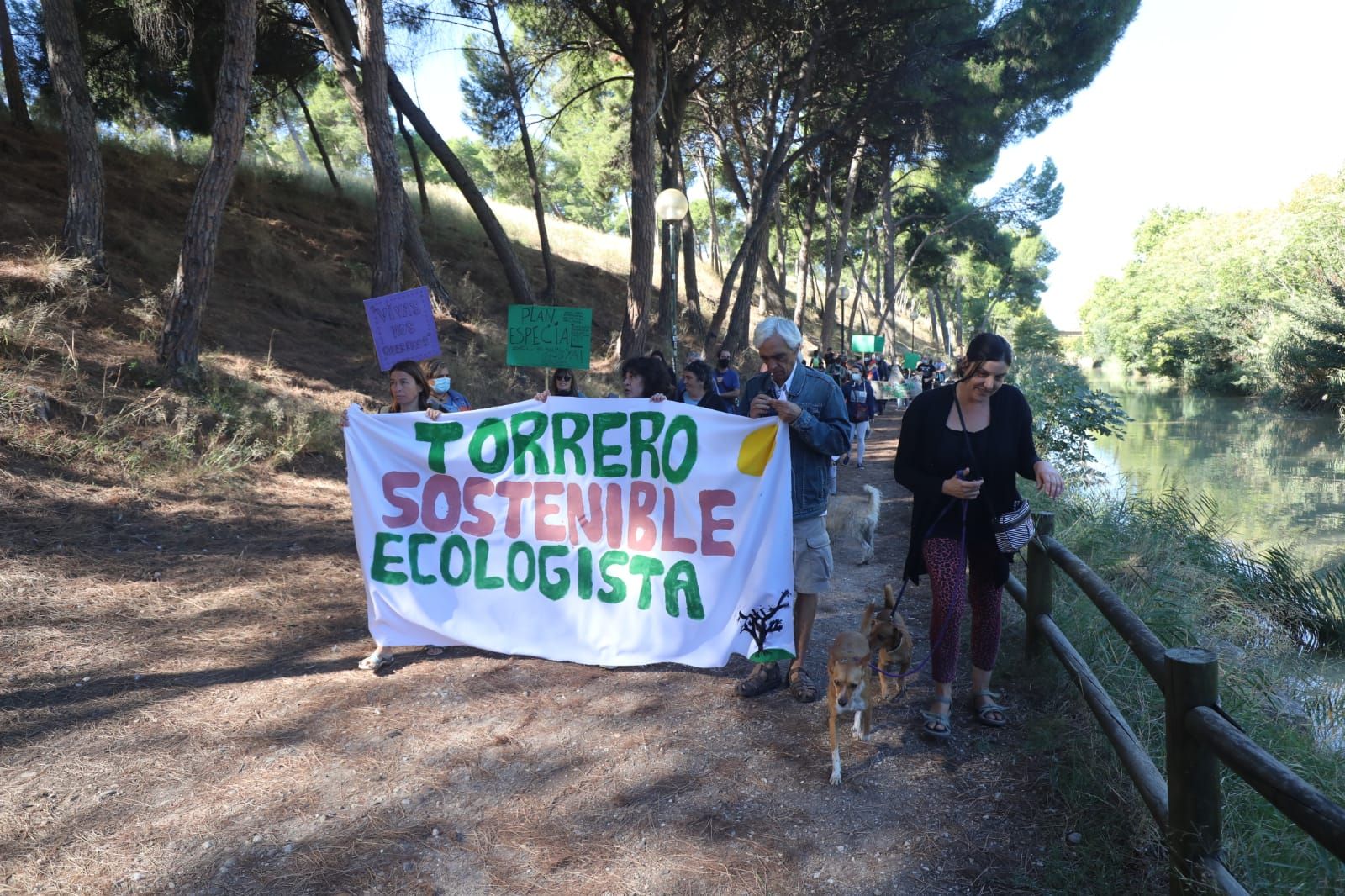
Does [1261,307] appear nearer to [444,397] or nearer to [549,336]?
[549,336]

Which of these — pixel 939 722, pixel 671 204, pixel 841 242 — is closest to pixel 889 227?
pixel 841 242

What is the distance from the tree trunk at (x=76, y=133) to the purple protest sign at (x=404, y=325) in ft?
21.4

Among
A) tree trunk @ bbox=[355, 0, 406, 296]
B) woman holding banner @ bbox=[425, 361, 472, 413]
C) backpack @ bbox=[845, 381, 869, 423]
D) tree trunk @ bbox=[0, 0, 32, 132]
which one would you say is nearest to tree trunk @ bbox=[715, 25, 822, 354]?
backpack @ bbox=[845, 381, 869, 423]

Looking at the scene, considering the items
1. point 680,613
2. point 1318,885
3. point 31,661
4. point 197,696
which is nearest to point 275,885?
point 197,696

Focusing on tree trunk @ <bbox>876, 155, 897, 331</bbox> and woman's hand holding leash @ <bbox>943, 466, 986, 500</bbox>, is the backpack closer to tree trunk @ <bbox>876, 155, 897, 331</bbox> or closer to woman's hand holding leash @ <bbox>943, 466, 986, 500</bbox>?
woman's hand holding leash @ <bbox>943, 466, 986, 500</bbox>

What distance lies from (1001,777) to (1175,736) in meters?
1.19

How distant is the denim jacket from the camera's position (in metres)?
4.01

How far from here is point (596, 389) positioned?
48.0ft

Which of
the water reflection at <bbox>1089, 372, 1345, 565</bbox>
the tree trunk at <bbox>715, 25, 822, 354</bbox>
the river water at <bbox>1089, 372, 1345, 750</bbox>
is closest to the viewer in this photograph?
the river water at <bbox>1089, 372, 1345, 750</bbox>

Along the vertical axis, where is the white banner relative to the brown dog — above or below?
above

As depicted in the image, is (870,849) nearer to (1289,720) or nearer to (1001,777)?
(1001,777)

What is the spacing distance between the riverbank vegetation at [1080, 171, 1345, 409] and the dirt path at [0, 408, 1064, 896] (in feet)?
76.8

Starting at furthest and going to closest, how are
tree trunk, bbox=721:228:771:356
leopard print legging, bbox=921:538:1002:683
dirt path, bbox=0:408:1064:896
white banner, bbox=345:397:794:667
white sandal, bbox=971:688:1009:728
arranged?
tree trunk, bbox=721:228:771:356 < white banner, bbox=345:397:794:667 < white sandal, bbox=971:688:1009:728 < leopard print legging, bbox=921:538:1002:683 < dirt path, bbox=0:408:1064:896

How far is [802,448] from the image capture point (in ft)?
13.5
